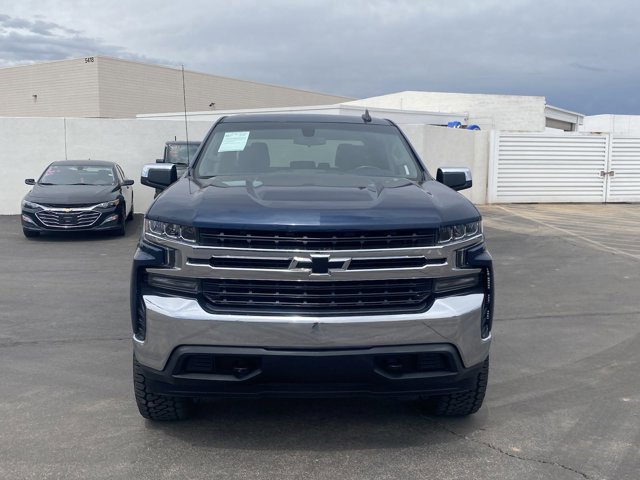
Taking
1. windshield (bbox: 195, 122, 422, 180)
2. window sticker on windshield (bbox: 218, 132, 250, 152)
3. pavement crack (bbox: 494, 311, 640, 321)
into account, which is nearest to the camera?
windshield (bbox: 195, 122, 422, 180)

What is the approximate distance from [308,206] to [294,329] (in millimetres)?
650

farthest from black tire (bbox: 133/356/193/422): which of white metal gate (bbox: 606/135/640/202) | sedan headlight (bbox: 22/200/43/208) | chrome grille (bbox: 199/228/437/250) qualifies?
white metal gate (bbox: 606/135/640/202)

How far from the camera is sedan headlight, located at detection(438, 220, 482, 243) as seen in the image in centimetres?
365

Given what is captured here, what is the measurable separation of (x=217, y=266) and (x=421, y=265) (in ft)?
3.48

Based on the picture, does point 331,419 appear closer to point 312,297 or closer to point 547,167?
point 312,297

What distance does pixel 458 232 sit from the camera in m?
3.73

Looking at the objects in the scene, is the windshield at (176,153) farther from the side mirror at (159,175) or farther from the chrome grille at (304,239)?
the chrome grille at (304,239)

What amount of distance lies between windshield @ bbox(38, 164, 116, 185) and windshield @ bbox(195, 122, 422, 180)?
364 inches

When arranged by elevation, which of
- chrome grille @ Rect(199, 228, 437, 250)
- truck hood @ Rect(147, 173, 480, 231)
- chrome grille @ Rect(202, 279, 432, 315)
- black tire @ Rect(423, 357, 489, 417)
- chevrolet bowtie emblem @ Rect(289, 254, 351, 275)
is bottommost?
black tire @ Rect(423, 357, 489, 417)

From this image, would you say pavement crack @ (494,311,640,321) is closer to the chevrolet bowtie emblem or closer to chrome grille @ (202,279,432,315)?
chrome grille @ (202,279,432,315)

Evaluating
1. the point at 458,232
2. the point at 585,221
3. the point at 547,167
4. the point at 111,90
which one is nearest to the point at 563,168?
the point at 547,167

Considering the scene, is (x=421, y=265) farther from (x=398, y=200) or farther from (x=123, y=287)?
(x=123, y=287)

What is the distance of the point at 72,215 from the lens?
12570mm

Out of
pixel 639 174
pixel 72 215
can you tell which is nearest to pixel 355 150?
pixel 72 215
